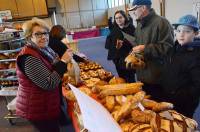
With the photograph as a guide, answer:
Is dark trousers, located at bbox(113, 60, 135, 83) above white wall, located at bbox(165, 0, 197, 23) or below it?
below

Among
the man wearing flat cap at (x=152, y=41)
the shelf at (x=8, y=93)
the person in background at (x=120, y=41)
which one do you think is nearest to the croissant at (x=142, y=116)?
the man wearing flat cap at (x=152, y=41)

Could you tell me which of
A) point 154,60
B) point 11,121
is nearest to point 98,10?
point 11,121

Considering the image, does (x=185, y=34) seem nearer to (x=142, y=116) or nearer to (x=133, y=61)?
(x=133, y=61)

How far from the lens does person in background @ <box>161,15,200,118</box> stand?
127 centimetres

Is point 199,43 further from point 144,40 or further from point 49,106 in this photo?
point 49,106

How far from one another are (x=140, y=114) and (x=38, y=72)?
709 mm

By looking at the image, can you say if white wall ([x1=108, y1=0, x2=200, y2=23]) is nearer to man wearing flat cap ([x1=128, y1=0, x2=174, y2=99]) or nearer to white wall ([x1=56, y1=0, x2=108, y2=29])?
man wearing flat cap ([x1=128, y1=0, x2=174, y2=99])

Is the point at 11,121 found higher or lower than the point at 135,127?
lower

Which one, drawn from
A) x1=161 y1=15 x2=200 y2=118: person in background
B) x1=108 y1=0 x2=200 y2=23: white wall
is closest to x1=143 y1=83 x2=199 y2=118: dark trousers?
x1=161 y1=15 x2=200 y2=118: person in background

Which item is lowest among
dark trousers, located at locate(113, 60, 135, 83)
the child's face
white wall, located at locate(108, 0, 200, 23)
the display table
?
dark trousers, located at locate(113, 60, 135, 83)

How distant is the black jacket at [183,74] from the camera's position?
1.27 metres

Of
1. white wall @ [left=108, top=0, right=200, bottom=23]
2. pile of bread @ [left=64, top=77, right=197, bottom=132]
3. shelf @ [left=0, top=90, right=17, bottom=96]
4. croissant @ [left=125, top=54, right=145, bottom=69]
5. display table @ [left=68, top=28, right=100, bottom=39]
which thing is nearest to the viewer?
pile of bread @ [left=64, top=77, right=197, bottom=132]

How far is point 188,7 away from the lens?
12.4 feet

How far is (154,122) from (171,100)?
0.72 metres
